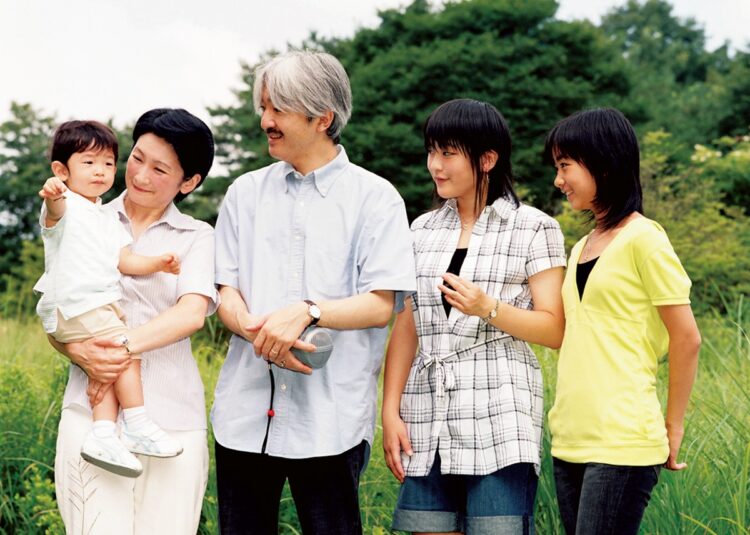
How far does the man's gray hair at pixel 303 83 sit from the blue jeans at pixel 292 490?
102 centimetres

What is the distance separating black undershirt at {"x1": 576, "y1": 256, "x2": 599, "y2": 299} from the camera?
8.52 feet

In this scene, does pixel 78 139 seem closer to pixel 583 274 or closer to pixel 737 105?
pixel 583 274

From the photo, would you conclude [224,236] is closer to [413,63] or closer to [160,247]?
[160,247]

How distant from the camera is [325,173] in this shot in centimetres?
280

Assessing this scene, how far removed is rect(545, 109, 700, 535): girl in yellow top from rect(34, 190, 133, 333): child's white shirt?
132cm

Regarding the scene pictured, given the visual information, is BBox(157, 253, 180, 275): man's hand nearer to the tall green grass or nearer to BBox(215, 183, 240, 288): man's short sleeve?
BBox(215, 183, 240, 288): man's short sleeve

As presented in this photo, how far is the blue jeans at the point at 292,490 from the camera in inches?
105

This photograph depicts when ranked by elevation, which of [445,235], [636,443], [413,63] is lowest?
[636,443]

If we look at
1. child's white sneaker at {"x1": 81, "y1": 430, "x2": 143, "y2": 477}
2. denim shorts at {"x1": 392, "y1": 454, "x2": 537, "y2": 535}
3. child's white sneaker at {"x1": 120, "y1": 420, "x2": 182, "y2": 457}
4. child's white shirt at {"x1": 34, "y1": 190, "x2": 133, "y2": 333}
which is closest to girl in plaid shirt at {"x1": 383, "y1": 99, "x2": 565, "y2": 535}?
denim shorts at {"x1": 392, "y1": 454, "x2": 537, "y2": 535}

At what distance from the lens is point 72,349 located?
2676 millimetres

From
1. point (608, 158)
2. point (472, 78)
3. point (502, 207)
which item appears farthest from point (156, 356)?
point (472, 78)

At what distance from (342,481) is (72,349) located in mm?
875

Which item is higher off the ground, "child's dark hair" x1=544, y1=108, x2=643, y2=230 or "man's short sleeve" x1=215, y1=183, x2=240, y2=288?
"child's dark hair" x1=544, y1=108, x2=643, y2=230

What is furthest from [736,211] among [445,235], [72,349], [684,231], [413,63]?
[72,349]
